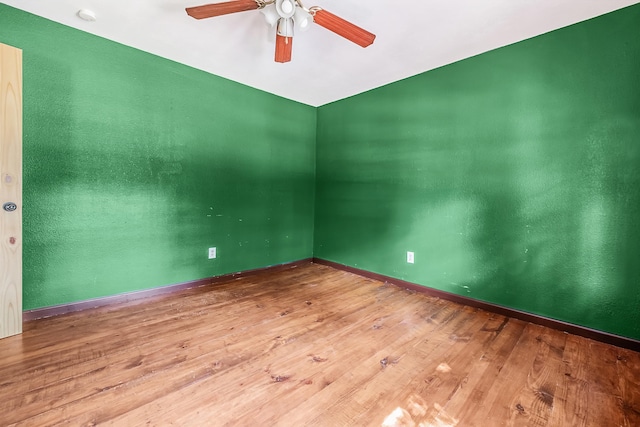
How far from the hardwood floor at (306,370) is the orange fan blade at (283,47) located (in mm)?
2005

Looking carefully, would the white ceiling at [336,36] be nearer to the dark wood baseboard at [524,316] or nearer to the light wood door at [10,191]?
the light wood door at [10,191]

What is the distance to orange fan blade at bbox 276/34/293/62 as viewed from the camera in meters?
1.77

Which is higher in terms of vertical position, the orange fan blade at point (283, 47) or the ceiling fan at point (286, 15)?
the ceiling fan at point (286, 15)

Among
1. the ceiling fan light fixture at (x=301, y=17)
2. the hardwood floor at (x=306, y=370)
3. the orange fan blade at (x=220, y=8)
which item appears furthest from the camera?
the ceiling fan light fixture at (x=301, y=17)

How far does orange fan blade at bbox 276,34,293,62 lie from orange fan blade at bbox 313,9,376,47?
26cm

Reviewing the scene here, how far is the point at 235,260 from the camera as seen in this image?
10.4 ft

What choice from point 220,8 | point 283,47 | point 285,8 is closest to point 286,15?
point 285,8

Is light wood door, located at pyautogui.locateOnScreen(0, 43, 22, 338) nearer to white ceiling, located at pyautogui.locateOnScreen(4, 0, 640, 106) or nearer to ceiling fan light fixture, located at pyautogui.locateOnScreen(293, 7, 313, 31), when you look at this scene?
white ceiling, located at pyautogui.locateOnScreen(4, 0, 640, 106)

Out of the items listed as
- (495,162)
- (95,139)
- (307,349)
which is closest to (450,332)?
(307,349)

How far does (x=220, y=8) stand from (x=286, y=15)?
1.23 feet

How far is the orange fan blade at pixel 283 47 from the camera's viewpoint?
1.77m

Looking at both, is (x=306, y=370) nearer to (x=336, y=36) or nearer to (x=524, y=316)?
(x=524, y=316)

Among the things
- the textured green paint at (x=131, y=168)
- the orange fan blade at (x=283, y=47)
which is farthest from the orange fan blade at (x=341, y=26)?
the textured green paint at (x=131, y=168)

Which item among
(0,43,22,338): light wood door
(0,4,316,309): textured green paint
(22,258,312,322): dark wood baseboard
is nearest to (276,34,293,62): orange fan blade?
(0,4,316,309): textured green paint
